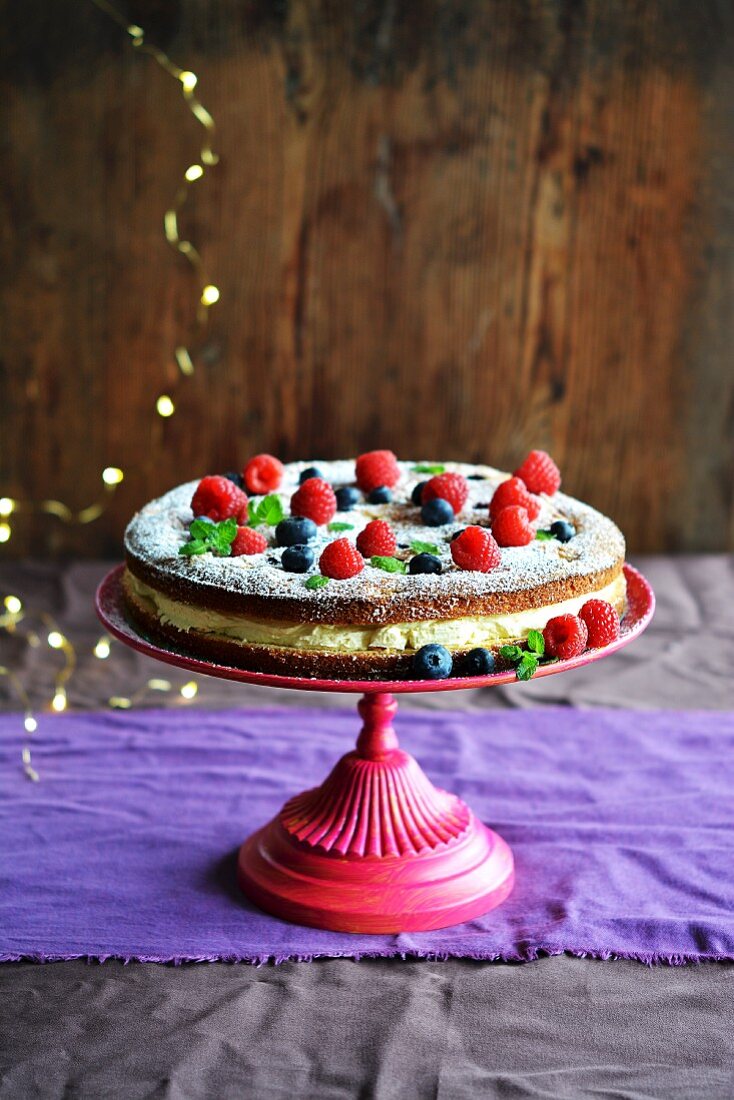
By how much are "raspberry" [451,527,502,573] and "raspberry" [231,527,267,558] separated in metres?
0.28

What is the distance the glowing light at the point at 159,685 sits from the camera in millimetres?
2763

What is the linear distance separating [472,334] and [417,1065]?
7.24 ft

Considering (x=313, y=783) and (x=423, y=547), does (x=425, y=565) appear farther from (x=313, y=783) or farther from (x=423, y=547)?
(x=313, y=783)

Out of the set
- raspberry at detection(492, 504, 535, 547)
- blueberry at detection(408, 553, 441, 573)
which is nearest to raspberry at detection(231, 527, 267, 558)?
blueberry at detection(408, 553, 441, 573)

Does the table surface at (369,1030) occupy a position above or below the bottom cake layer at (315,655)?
below

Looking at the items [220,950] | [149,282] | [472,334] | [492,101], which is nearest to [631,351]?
[472,334]

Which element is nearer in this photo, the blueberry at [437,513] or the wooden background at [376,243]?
the blueberry at [437,513]

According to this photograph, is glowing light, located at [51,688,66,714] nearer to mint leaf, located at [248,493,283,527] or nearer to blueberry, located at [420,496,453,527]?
mint leaf, located at [248,493,283,527]

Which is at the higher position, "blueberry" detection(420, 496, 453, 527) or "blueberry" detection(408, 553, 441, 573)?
"blueberry" detection(408, 553, 441, 573)

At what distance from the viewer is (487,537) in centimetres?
174

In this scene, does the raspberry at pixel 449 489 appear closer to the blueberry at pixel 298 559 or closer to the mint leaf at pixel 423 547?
the mint leaf at pixel 423 547

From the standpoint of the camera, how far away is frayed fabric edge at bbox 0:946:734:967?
1761mm

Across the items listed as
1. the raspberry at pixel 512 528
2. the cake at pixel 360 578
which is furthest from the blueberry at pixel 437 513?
the raspberry at pixel 512 528

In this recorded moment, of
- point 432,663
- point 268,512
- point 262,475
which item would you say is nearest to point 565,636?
point 432,663
